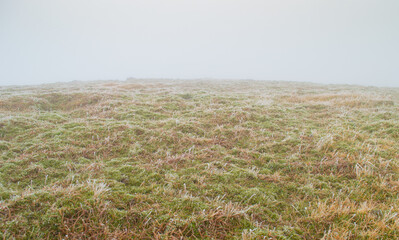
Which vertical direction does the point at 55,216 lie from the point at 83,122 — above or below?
below

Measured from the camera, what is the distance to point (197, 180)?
507 centimetres

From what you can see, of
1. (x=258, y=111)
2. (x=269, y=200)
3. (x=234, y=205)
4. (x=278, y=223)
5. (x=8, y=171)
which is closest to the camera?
(x=278, y=223)

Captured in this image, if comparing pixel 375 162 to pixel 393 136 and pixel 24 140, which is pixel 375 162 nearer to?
pixel 393 136

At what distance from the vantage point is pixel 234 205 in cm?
407

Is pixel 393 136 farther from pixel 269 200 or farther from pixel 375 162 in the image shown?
pixel 269 200

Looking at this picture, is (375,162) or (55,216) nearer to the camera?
(55,216)

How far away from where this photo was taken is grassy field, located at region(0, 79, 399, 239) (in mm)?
3516

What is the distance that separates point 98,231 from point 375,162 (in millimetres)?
7076

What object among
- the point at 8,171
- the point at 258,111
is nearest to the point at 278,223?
the point at 8,171

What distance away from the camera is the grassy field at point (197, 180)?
352 cm

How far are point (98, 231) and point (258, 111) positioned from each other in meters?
10.3

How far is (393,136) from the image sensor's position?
7922 mm

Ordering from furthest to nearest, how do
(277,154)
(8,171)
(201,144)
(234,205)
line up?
(201,144)
(277,154)
(8,171)
(234,205)

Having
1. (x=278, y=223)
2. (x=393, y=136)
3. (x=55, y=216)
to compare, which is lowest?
(x=278, y=223)
